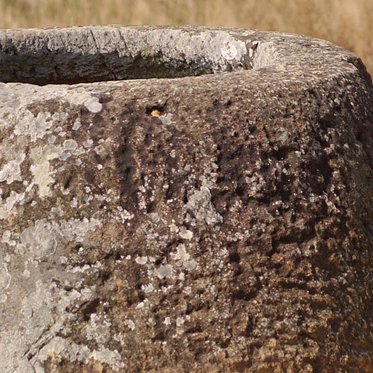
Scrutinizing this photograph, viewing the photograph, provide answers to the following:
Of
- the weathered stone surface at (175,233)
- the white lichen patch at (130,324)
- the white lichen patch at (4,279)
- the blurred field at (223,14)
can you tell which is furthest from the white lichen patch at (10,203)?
the blurred field at (223,14)

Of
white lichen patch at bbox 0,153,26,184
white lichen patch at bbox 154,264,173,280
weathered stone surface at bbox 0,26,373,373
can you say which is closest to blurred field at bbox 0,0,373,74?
weathered stone surface at bbox 0,26,373,373

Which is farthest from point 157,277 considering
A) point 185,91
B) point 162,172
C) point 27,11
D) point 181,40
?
point 27,11

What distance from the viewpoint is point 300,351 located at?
265cm

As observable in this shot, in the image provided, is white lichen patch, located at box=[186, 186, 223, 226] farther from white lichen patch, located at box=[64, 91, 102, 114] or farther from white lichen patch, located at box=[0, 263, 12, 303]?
white lichen patch, located at box=[0, 263, 12, 303]

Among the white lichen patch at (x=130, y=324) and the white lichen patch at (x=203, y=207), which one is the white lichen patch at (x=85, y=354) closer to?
the white lichen patch at (x=130, y=324)

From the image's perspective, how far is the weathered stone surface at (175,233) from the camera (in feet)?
8.41

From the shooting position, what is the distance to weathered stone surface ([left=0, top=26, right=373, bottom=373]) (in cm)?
256

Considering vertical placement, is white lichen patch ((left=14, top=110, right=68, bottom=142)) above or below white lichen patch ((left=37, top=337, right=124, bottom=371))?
above

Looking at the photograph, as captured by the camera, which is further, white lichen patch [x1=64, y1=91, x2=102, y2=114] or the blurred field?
the blurred field

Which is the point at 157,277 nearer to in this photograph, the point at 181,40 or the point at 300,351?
the point at 300,351

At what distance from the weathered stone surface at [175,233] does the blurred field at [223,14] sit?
284 centimetres

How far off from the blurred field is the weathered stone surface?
284 cm

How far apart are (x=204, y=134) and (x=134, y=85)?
7.5 inches

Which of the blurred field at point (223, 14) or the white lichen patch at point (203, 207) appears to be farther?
the blurred field at point (223, 14)
